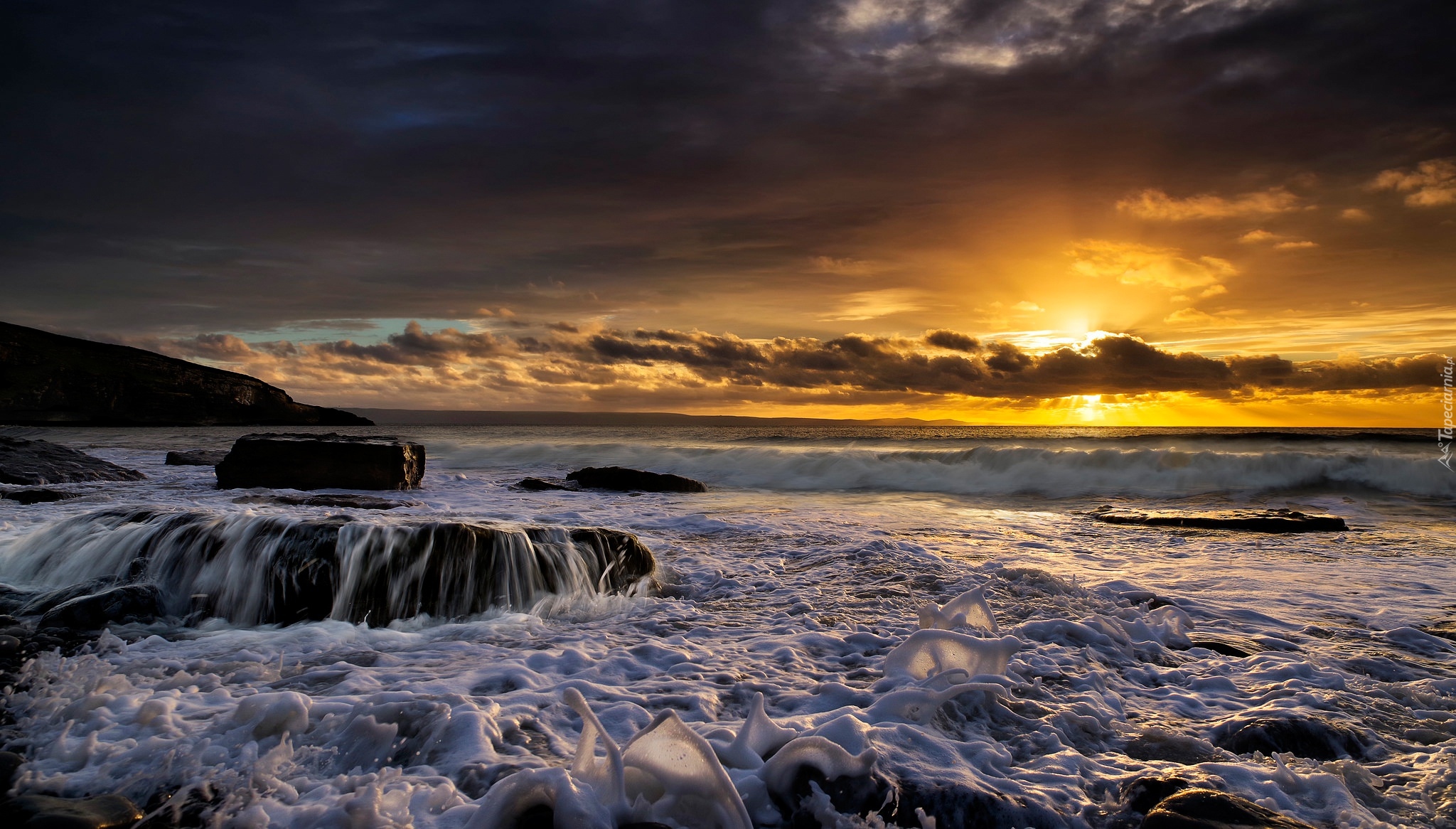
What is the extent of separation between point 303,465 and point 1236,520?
45.7 ft

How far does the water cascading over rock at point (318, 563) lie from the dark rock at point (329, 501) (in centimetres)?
285

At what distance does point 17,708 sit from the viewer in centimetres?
327

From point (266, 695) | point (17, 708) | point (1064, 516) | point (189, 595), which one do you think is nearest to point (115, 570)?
point (189, 595)

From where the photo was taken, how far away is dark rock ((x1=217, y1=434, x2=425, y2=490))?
1159 centimetres

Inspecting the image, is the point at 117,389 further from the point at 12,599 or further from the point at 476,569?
the point at 476,569

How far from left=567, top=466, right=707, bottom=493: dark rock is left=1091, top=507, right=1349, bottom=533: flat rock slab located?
7.41 m

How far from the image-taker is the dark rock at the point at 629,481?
14.2 m

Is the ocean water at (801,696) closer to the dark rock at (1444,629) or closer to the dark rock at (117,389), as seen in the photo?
the dark rock at (1444,629)

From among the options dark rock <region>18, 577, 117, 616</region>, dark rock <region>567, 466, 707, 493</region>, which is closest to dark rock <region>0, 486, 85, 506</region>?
dark rock <region>18, 577, 117, 616</region>

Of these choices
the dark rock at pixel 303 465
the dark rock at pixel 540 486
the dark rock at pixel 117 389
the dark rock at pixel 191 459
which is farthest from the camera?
the dark rock at pixel 117 389

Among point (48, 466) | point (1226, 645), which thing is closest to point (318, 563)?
point (1226, 645)

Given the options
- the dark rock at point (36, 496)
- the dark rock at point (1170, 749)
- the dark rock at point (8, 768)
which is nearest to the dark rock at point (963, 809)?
the dark rock at point (1170, 749)

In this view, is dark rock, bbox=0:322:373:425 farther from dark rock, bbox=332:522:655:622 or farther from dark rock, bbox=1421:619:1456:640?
dark rock, bbox=1421:619:1456:640

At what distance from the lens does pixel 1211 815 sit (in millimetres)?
2398
